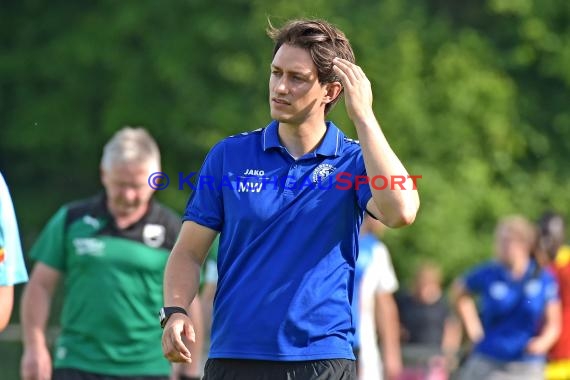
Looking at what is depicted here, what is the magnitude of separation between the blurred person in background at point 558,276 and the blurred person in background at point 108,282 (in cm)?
474

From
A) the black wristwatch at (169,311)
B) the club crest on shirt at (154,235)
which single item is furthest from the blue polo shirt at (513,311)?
the black wristwatch at (169,311)

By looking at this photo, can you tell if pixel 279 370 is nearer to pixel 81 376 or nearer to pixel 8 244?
pixel 8 244

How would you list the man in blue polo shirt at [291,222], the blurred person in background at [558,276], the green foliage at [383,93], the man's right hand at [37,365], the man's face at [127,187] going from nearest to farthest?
the man in blue polo shirt at [291,222]
the man's right hand at [37,365]
the man's face at [127,187]
the blurred person in background at [558,276]
the green foliage at [383,93]

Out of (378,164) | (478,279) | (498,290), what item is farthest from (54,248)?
(478,279)

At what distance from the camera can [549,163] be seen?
26219mm

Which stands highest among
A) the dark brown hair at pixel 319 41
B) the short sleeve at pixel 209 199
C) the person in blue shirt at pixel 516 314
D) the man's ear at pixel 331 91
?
the dark brown hair at pixel 319 41

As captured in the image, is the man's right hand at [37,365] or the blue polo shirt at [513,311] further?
the blue polo shirt at [513,311]

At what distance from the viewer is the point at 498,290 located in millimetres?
11867

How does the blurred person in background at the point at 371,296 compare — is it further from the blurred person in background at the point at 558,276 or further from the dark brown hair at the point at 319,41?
Result: the dark brown hair at the point at 319,41

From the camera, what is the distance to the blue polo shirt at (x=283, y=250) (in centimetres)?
545

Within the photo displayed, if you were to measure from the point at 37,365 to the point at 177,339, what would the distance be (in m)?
3.08

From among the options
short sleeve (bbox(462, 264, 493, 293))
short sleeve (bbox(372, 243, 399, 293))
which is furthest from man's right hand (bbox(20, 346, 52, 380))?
short sleeve (bbox(462, 264, 493, 293))

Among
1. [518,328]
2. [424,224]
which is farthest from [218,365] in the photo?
[424,224]

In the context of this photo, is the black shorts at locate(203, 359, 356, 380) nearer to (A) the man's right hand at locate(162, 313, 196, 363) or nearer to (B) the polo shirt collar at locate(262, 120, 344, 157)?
(A) the man's right hand at locate(162, 313, 196, 363)
